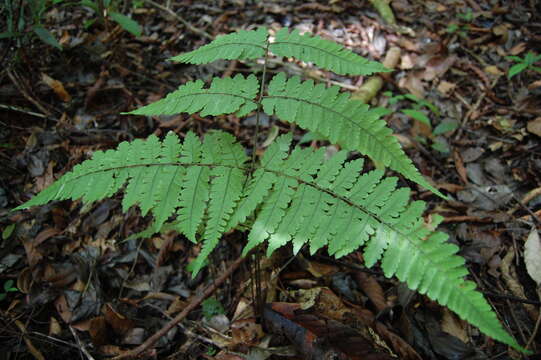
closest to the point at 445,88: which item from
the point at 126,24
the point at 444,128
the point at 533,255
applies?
the point at 444,128

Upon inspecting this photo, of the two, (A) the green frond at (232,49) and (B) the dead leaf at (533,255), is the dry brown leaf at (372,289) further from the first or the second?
(A) the green frond at (232,49)

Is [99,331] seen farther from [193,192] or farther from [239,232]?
[193,192]

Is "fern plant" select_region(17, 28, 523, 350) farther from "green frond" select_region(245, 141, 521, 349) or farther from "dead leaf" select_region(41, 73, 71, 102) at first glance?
"dead leaf" select_region(41, 73, 71, 102)

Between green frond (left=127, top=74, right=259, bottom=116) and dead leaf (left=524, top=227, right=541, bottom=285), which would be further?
dead leaf (left=524, top=227, right=541, bottom=285)

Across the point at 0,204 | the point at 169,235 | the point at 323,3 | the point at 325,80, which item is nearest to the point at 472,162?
the point at 325,80

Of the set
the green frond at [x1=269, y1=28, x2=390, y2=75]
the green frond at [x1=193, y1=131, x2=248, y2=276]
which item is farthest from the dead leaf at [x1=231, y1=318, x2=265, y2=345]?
the green frond at [x1=269, y1=28, x2=390, y2=75]

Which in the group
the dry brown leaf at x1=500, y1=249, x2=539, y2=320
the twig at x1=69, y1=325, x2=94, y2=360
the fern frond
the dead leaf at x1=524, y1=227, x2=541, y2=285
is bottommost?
the twig at x1=69, y1=325, x2=94, y2=360

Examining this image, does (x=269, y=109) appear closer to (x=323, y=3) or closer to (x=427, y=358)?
(x=427, y=358)
